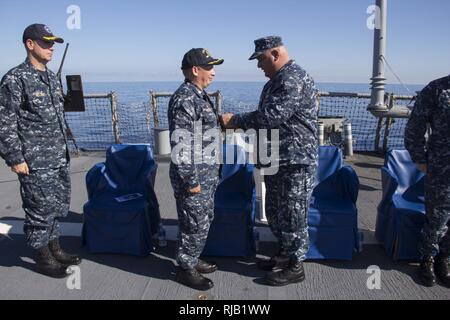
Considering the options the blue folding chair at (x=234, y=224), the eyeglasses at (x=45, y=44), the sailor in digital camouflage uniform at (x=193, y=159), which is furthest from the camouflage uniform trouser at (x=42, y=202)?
the blue folding chair at (x=234, y=224)

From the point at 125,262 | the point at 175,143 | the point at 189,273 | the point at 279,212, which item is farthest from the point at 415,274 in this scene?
the point at 125,262

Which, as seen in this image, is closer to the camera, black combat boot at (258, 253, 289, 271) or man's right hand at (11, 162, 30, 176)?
man's right hand at (11, 162, 30, 176)

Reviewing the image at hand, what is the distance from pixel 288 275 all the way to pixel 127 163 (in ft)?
6.26

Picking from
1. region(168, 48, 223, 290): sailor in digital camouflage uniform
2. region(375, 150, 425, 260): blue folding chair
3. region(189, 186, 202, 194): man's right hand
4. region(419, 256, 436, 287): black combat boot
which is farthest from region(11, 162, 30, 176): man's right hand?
region(419, 256, 436, 287): black combat boot

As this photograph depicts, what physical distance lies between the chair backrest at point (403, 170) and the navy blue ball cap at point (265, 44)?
163 cm

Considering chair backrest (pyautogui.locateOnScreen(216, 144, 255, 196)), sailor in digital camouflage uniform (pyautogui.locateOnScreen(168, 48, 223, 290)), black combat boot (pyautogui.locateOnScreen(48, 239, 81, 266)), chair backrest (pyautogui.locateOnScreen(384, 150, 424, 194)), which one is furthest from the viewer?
chair backrest (pyautogui.locateOnScreen(216, 144, 255, 196))

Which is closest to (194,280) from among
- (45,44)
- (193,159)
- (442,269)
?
(193,159)

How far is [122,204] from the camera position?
3332mm

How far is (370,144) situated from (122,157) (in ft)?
22.8

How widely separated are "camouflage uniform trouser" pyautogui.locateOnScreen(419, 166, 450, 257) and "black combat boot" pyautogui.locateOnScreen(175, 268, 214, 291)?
5.64ft

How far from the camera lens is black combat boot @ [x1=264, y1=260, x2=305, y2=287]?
113 inches

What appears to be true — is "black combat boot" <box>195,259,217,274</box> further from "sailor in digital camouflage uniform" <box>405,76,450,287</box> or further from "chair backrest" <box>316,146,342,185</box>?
"sailor in digital camouflage uniform" <box>405,76,450,287</box>

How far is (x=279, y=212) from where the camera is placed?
293 centimetres

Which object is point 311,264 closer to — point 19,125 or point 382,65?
point 19,125
